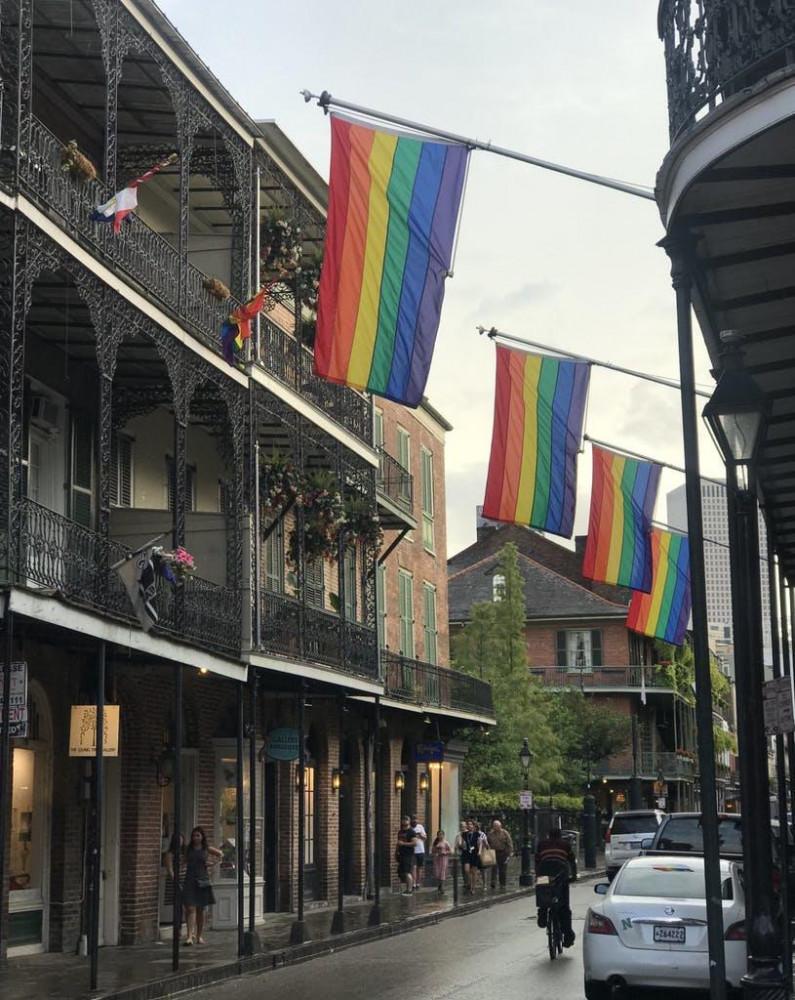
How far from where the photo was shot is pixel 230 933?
79.5 feet

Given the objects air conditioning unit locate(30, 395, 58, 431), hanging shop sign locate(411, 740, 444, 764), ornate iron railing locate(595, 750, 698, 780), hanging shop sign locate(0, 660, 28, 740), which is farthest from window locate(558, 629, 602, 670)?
hanging shop sign locate(0, 660, 28, 740)

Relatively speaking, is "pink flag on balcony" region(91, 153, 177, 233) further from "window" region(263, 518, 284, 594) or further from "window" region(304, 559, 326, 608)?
"window" region(304, 559, 326, 608)

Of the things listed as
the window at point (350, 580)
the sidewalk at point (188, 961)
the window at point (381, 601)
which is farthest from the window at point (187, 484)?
the window at point (381, 601)

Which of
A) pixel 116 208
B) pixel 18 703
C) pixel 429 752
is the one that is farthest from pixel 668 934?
pixel 429 752

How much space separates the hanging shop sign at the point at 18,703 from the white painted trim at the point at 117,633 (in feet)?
1.86

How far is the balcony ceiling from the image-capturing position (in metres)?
8.68

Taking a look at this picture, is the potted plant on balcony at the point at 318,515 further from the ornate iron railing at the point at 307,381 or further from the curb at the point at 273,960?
the curb at the point at 273,960

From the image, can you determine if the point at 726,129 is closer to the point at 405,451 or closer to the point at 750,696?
the point at 750,696

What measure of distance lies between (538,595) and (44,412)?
192 ft

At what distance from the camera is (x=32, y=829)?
20891mm

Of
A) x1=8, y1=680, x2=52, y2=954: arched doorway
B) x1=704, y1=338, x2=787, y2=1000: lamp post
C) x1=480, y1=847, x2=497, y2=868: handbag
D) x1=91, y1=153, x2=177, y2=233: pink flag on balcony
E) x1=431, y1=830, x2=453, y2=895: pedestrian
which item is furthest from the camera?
x1=480, y1=847, x2=497, y2=868: handbag

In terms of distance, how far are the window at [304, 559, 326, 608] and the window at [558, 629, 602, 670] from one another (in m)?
45.1

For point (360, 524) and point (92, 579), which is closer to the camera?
point (92, 579)

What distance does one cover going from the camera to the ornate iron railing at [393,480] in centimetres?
3441
